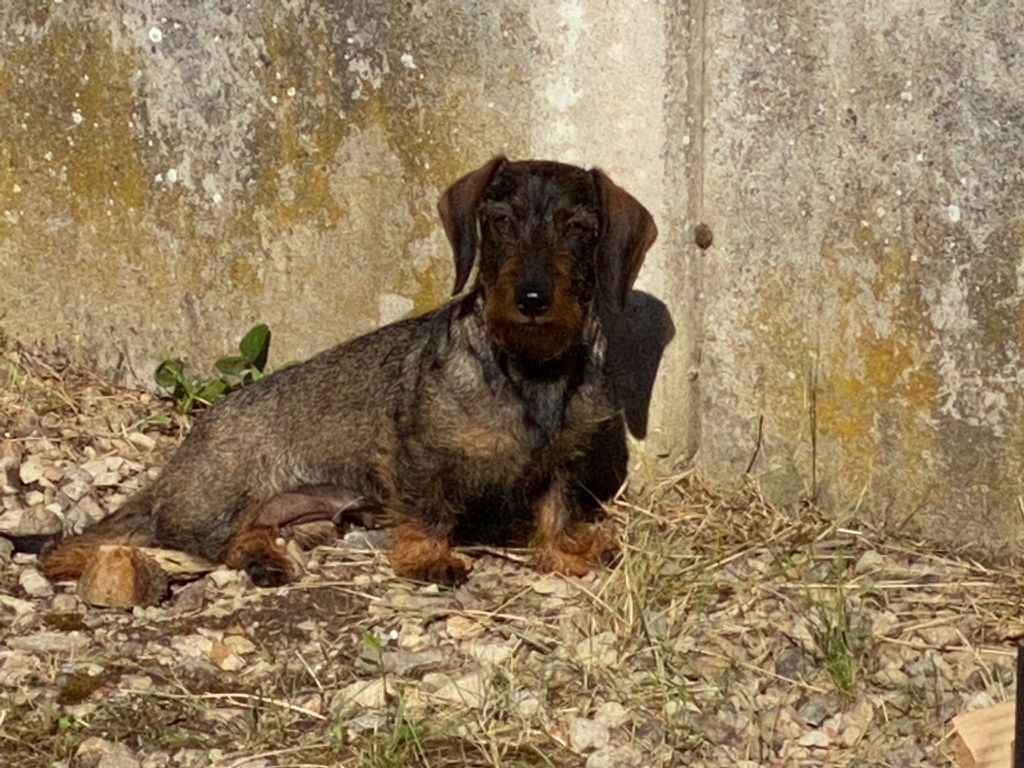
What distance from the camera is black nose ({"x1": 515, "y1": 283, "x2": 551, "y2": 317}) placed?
17.8 feet

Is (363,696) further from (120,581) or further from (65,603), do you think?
(65,603)

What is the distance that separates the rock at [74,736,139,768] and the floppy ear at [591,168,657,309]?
1.96m

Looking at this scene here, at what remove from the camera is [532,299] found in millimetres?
5441

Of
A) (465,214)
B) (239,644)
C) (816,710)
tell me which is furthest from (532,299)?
(816,710)

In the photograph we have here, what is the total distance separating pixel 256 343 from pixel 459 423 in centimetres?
114

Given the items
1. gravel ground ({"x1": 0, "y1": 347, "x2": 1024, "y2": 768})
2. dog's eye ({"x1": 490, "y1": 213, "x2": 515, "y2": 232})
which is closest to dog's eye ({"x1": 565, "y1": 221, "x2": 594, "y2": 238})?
dog's eye ({"x1": 490, "y1": 213, "x2": 515, "y2": 232})

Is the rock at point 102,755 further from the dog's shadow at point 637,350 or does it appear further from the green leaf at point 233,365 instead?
the green leaf at point 233,365

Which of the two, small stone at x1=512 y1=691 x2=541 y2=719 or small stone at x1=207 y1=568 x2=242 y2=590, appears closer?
small stone at x1=512 y1=691 x2=541 y2=719

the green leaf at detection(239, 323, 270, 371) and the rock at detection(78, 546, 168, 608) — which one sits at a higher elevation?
the green leaf at detection(239, 323, 270, 371)

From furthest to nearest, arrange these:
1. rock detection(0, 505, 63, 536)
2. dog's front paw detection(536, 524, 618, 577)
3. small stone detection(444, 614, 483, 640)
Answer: rock detection(0, 505, 63, 536), dog's front paw detection(536, 524, 618, 577), small stone detection(444, 614, 483, 640)

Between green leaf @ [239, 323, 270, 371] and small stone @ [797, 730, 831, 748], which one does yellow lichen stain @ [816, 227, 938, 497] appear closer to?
small stone @ [797, 730, 831, 748]

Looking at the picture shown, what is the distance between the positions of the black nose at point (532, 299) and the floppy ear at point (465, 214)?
13.5 inches

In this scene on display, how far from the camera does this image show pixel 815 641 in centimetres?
518

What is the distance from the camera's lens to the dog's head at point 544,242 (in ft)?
18.1
